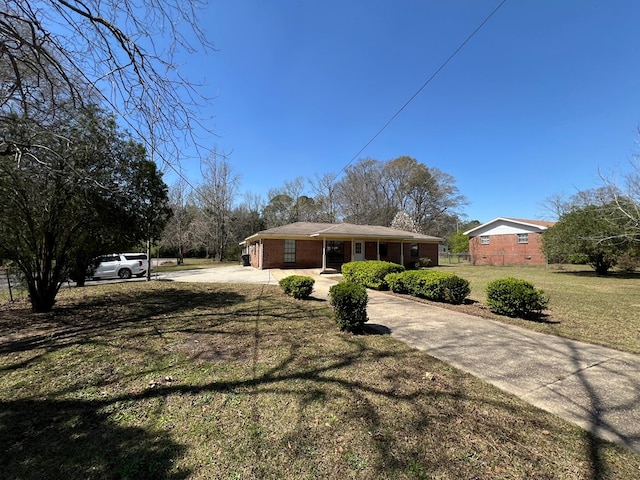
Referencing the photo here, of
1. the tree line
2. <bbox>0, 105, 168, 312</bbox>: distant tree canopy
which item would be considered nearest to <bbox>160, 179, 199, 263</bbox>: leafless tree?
the tree line

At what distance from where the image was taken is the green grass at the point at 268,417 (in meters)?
2.01

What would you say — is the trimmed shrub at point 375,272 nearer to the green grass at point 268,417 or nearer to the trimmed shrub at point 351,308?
the trimmed shrub at point 351,308

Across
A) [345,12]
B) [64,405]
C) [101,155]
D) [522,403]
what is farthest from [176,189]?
[522,403]

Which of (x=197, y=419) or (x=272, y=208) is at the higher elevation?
(x=272, y=208)

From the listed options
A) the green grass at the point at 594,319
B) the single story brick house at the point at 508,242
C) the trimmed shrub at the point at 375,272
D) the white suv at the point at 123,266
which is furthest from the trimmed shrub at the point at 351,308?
the single story brick house at the point at 508,242

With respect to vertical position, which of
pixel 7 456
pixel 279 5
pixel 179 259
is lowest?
pixel 7 456

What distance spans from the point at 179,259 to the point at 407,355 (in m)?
30.4

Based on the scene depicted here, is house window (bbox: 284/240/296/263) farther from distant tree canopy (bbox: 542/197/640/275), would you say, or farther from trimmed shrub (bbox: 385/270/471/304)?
distant tree canopy (bbox: 542/197/640/275)

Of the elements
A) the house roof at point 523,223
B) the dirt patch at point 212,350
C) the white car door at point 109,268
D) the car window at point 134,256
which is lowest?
the dirt patch at point 212,350

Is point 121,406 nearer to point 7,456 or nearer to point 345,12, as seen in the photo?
point 7,456

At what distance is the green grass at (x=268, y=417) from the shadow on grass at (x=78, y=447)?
0.04ft

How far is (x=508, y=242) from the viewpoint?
2723cm

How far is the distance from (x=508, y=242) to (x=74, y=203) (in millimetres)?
30596

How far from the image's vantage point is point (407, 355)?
160 inches
